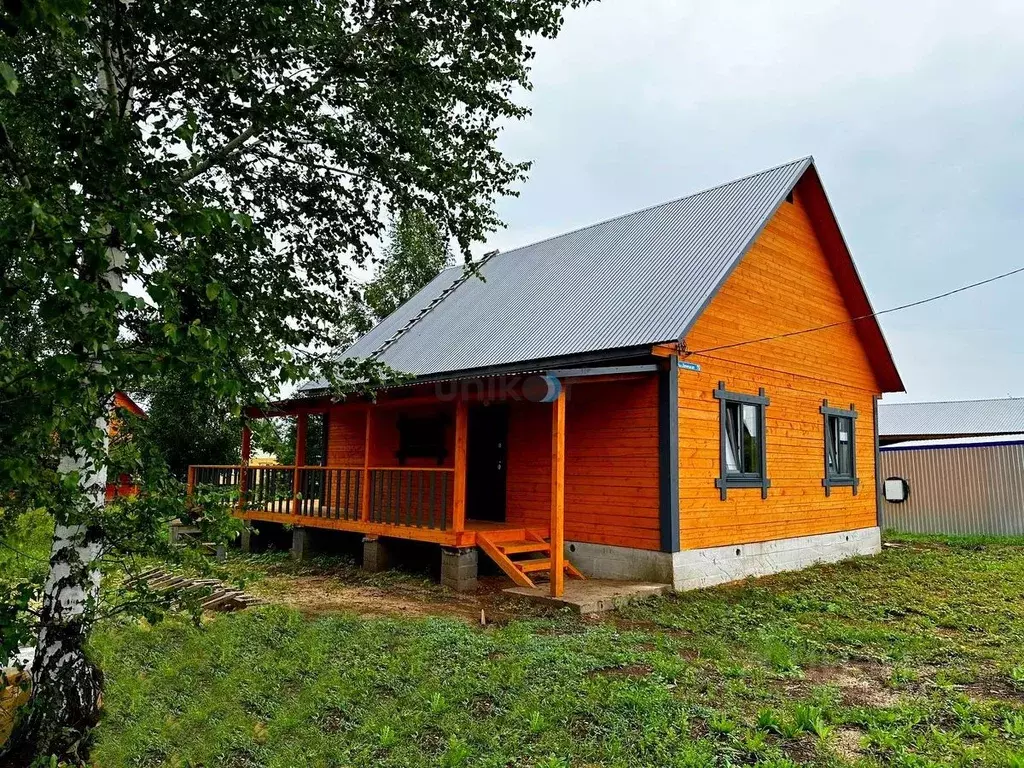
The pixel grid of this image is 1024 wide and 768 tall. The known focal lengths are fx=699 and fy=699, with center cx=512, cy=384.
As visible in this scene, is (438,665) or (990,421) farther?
(990,421)

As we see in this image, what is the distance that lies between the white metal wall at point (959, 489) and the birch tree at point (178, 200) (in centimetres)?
1449

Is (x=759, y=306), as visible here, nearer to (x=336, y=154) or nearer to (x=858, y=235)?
(x=336, y=154)

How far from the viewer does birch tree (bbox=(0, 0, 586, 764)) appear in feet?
8.88

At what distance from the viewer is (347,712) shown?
495 centimetres

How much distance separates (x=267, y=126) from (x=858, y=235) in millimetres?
36457

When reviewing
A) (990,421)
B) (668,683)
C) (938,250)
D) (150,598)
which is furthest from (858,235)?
(150,598)

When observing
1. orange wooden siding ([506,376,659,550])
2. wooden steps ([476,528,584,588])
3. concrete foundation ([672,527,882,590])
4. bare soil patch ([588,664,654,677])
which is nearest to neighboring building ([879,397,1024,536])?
concrete foundation ([672,527,882,590])

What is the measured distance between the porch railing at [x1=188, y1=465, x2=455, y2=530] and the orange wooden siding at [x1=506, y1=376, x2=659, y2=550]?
1429mm

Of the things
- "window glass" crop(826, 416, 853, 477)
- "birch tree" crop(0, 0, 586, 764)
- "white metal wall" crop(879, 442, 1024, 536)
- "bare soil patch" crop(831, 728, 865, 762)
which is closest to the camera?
"birch tree" crop(0, 0, 586, 764)

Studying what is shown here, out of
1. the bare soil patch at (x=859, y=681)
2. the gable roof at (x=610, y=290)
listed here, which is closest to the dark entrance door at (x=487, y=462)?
the gable roof at (x=610, y=290)

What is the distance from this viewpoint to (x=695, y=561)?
9406 mm

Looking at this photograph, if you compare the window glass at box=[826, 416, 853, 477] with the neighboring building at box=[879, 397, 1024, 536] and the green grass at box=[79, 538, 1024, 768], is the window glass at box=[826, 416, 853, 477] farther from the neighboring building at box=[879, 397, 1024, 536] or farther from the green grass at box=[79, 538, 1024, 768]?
the neighboring building at box=[879, 397, 1024, 536]

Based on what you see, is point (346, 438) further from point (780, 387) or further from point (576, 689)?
point (576, 689)

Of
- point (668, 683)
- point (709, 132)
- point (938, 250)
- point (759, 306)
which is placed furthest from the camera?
point (938, 250)
